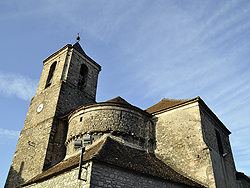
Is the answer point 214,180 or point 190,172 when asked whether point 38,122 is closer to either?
point 190,172

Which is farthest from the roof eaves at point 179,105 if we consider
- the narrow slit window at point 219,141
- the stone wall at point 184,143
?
the narrow slit window at point 219,141

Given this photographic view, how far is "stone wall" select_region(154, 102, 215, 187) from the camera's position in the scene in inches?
382

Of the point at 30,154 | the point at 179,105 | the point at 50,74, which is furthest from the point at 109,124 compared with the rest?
the point at 50,74

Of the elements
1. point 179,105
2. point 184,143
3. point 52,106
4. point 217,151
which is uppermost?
point 52,106

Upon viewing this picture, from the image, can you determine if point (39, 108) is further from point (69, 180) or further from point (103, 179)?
point (103, 179)

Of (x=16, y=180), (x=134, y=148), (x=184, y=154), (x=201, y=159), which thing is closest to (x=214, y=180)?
(x=201, y=159)

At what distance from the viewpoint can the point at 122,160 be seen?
8188mm

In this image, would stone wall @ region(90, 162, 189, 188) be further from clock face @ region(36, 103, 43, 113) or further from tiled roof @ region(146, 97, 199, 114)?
clock face @ region(36, 103, 43, 113)

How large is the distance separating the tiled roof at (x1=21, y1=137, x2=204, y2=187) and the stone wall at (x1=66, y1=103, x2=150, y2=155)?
0.62 metres

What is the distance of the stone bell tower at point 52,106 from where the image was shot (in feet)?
38.6

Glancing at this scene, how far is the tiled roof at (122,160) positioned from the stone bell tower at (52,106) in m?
2.69

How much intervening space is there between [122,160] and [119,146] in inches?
55.3

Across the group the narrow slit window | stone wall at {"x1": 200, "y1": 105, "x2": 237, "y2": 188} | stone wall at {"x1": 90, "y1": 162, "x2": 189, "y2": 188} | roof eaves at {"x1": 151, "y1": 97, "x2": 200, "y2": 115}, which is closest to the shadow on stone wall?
stone wall at {"x1": 90, "y1": 162, "x2": 189, "y2": 188}

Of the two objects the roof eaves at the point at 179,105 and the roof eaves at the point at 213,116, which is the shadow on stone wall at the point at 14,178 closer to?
the roof eaves at the point at 179,105
